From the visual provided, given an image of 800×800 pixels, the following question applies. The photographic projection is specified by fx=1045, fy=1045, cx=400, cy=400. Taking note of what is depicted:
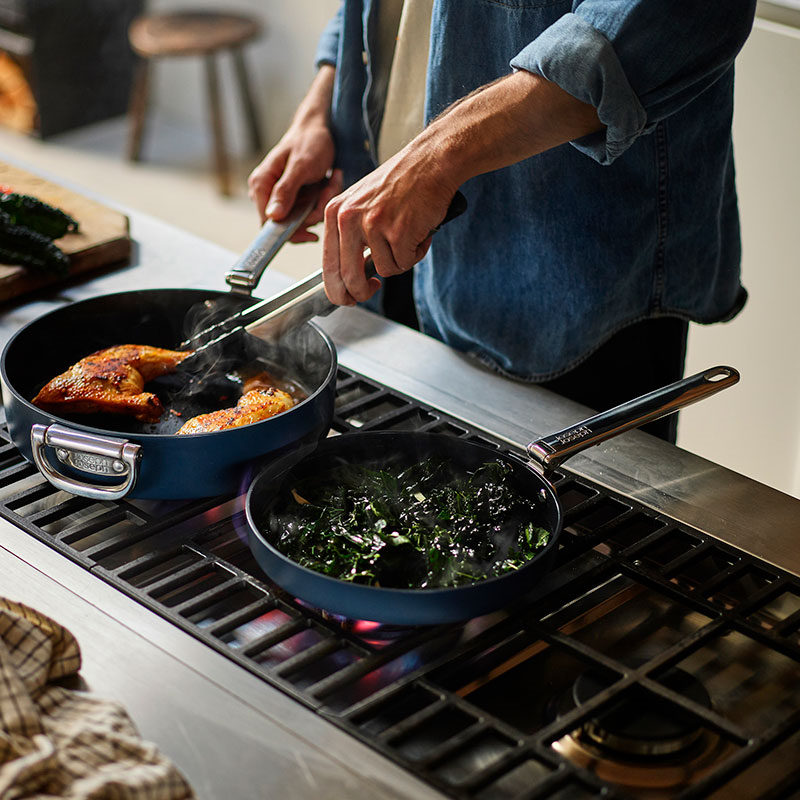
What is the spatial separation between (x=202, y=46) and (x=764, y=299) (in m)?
2.96

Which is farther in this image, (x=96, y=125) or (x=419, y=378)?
(x=96, y=125)

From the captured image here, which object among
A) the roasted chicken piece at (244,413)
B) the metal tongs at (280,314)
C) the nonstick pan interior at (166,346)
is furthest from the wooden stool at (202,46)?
the roasted chicken piece at (244,413)

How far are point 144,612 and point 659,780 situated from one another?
1.57 feet

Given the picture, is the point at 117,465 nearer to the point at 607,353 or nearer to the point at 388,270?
the point at 388,270

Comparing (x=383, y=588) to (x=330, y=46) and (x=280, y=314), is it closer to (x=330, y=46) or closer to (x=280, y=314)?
(x=280, y=314)

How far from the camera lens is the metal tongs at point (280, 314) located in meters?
1.28

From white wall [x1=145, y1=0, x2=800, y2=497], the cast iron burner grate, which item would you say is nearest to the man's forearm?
the cast iron burner grate

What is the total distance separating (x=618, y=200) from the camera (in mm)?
1424

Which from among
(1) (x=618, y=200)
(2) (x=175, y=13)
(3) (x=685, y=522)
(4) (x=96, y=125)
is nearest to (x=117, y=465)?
(3) (x=685, y=522)

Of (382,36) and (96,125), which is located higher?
(382,36)

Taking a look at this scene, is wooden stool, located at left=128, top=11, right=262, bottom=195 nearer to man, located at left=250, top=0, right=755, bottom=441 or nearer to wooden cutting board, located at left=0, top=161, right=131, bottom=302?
wooden cutting board, located at left=0, top=161, right=131, bottom=302

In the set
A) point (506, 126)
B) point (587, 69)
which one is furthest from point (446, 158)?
point (587, 69)

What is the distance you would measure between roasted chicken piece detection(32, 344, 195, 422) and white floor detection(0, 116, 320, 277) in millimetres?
2903

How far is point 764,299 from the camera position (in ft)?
7.85
